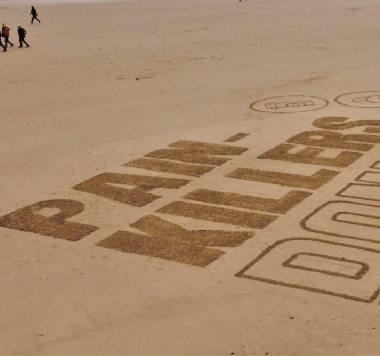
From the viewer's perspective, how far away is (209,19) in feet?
A: 124

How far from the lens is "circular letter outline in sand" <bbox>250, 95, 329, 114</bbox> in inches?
691

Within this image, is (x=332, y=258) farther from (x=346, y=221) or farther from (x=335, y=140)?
(x=335, y=140)

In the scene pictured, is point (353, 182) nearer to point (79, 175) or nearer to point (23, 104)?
point (79, 175)

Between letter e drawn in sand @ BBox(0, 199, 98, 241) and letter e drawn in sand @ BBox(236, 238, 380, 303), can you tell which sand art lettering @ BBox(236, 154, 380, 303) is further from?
letter e drawn in sand @ BBox(0, 199, 98, 241)

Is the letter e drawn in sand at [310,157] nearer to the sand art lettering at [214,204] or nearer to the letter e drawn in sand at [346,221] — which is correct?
the sand art lettering at [214,204]

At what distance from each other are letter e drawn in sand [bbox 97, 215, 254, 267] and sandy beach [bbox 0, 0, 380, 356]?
0.03 m

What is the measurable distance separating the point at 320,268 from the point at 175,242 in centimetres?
216

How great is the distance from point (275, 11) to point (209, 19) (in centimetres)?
453

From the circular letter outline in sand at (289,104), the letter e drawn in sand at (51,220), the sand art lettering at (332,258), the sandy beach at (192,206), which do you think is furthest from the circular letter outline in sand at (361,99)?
the letter e drawn in sand at (51,220)

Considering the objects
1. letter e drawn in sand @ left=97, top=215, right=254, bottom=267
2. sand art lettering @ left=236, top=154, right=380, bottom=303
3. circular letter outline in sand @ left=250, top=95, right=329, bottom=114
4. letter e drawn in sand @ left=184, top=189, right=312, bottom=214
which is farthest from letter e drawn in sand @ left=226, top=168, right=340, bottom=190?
circular letter outline in sand @ left=250, top=95, right=329, bottom=114

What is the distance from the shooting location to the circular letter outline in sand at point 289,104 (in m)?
17.6

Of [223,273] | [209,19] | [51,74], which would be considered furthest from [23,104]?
[209,19]

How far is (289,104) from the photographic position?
18047 mm

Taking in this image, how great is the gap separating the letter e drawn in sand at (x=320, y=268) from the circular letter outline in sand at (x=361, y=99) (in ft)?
27.2
